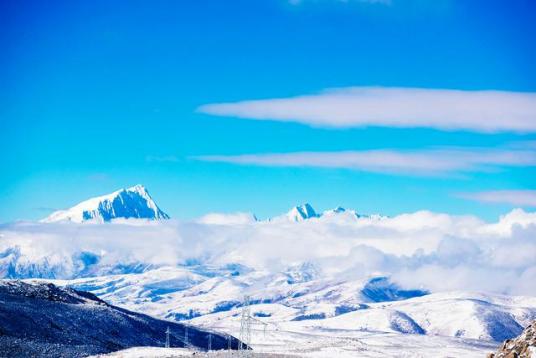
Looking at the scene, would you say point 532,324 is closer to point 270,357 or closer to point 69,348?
point 270,357

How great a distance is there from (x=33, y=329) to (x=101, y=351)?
74.0ft

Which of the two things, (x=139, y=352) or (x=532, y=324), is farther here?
(x=139, y=352)

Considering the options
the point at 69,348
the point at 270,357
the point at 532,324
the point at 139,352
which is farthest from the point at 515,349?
the point at 69,348

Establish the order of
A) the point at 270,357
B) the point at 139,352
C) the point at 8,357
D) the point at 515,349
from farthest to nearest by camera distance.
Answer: the point at 139,352, the point at 8,357, the point at 270,357, the point at 515,349

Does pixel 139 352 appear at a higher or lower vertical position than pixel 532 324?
lower

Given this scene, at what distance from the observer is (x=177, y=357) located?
14300cm

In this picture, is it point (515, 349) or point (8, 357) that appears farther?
point (8, 357)

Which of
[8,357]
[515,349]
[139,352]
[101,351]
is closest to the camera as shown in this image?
[515,349]

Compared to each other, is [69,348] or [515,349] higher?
[515,349]

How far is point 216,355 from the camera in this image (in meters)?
145

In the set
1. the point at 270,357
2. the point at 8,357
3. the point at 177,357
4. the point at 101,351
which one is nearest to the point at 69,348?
the point at 101,351

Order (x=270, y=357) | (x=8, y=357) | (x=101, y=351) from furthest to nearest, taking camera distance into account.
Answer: (x=101, y=351), (x=8, y=357), (x=270, y=357)

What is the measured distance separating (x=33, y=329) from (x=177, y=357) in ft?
212

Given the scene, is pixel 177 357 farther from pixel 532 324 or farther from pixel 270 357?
pixel 532 324
